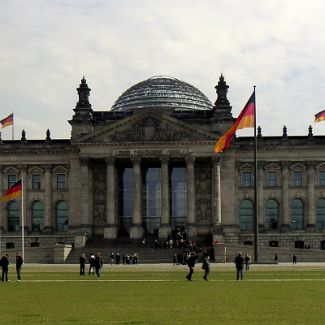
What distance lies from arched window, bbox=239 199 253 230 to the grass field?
213 feet

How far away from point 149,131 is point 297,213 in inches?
943

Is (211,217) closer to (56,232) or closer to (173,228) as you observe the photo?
(173,228)

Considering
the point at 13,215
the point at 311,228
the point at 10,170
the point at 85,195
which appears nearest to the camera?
the point at 85,195

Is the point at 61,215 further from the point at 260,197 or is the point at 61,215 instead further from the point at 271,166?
the point at 271,166

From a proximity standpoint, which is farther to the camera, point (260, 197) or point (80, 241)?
point (260, 197)

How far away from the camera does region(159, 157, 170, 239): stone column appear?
108562 millimetres

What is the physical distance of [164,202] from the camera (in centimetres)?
10881

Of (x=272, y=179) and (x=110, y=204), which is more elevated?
(x=272, y=179)

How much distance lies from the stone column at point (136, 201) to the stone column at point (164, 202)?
292 cm

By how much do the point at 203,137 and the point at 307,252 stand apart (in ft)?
75.1

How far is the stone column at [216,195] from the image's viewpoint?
110 m

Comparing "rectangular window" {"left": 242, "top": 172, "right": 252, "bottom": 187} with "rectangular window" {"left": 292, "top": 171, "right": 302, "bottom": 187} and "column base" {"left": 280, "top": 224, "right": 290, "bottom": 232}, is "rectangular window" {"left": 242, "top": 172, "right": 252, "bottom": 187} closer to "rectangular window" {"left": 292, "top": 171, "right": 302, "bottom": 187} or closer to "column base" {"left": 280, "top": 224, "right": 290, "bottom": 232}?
"rectangular window" {"left": 292, "top": 171, "right": 302, "bottom": 187}

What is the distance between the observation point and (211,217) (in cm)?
11275

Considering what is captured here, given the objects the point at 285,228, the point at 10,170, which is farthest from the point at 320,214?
the point at 10,170
